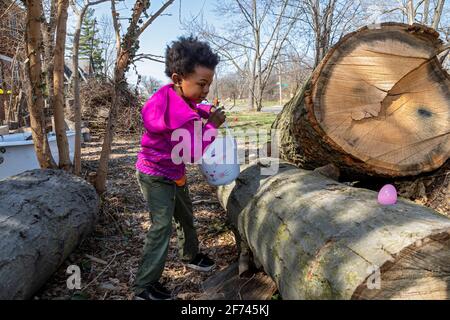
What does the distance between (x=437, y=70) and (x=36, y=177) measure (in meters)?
3.46

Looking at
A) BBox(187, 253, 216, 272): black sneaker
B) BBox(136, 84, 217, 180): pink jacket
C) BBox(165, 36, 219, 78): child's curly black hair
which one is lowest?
BBox(187, 253, 216, 272): black sneaker

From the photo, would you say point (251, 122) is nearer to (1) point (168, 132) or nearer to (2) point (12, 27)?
(2) point (12, 27)

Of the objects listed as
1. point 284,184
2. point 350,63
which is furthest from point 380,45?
point 284,184

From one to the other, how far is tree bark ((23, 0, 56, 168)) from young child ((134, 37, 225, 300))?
1374mm

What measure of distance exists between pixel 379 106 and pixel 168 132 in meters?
1.68

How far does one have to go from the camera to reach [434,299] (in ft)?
5.23

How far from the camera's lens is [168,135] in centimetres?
243

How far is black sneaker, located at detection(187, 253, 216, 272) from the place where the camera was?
2.85 meters

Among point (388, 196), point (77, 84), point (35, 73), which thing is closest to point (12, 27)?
point (77, 84)

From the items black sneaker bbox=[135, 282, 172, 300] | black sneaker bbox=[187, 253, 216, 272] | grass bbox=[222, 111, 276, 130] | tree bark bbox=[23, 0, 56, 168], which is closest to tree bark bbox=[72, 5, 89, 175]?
tree bark bbox=[23, 0, 56, 168]

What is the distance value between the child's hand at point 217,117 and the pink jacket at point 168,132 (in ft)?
0.15

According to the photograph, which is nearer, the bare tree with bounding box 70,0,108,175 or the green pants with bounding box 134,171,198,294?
the green pants with bounding box 134,171,198,294

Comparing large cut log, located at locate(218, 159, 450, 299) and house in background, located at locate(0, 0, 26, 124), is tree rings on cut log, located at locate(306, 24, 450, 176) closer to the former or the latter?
large cut log, located at locate(218, 159, 450, 299)

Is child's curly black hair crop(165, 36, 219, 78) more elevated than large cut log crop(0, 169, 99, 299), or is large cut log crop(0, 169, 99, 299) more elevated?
child's curly black hair crop(165, 36, 219, 78)
